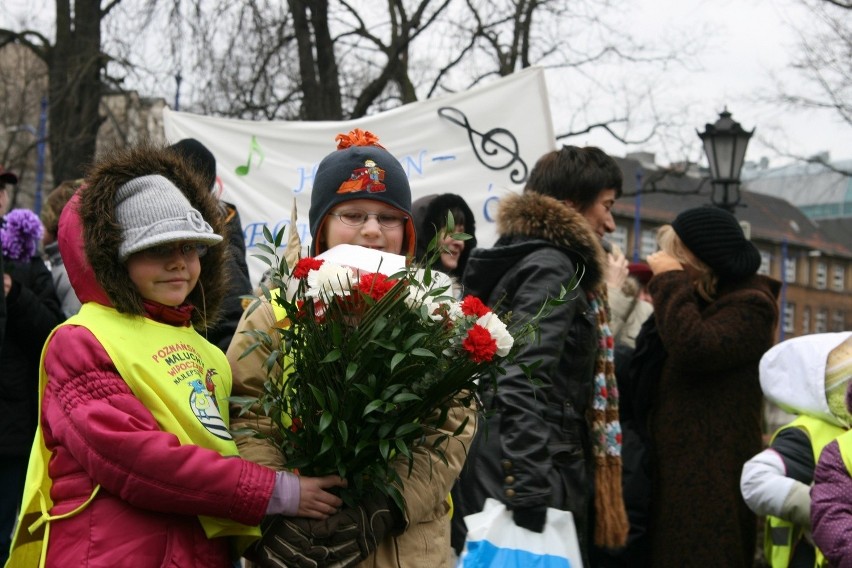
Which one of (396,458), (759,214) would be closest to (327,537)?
(396,458)

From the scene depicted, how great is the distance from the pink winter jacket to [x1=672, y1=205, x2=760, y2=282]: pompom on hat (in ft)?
9.41

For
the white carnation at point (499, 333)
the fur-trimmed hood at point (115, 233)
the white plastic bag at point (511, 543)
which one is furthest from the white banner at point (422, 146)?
the white carnation at point (499, 333)

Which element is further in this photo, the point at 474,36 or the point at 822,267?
the point at 822,267

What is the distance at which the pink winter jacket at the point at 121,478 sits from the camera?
2.22m

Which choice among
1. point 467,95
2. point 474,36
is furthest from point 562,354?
point 474,36

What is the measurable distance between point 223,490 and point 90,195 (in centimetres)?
79

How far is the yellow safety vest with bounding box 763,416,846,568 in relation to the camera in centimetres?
391

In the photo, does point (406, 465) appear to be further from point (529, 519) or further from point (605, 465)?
point (605, 465)

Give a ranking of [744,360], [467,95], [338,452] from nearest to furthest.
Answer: [338,452] → [744,360] → [467,95]

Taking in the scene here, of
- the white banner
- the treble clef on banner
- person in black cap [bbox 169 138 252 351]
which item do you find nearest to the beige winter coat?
person in black cap [bbox 169 138 252 351]

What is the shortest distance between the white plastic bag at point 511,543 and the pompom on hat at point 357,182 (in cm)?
90

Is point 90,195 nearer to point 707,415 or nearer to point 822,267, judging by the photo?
point 707,415

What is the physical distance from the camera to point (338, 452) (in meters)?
2.23

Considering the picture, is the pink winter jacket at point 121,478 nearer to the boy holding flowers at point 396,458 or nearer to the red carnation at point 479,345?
the boy holding flowers at point 396,458
